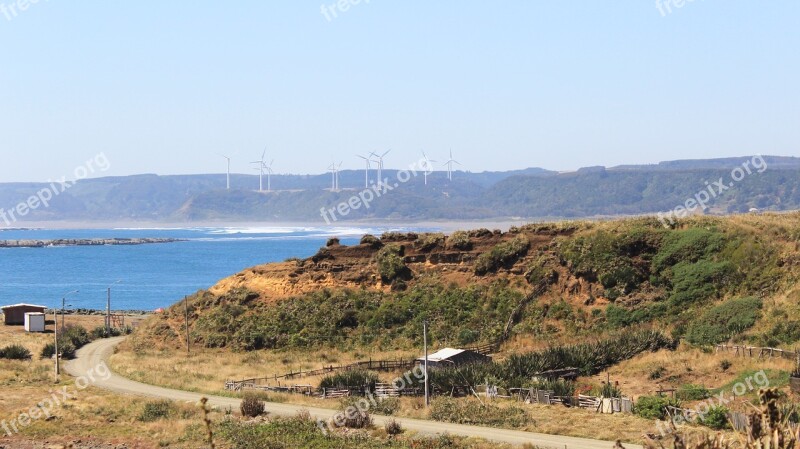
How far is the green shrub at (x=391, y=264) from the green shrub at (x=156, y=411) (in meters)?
29.2

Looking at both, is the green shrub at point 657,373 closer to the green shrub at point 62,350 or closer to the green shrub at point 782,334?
the green shrub at point 782,334

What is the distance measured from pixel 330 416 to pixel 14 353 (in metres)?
30.8

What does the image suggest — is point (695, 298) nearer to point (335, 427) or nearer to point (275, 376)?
point (275, 376)

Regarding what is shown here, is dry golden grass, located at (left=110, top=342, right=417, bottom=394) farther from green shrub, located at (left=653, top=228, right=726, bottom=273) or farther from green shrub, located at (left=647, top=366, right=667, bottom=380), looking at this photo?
green shrub, located at (left=653, top=228, right=726, bottom=273)

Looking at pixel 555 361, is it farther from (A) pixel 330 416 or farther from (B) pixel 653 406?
(A) pixel 330 416

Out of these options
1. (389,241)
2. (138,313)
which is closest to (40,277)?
(138,313)

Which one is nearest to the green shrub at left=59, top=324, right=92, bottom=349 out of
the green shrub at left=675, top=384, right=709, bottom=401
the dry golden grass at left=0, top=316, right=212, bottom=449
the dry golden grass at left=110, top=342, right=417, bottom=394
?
the dry golden grass at left=110, top=342, right=417, bottom=394

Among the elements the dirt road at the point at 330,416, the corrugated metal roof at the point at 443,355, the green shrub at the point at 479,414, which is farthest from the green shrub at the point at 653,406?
the corrugated metal roof at the point at 443,355

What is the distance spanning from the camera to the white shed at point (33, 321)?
7869cm

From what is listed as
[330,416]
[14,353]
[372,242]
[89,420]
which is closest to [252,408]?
[330,416]

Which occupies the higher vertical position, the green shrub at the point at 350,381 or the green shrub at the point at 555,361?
the green shrub at the point at 555,361

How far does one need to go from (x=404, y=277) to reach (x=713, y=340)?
25.8 metres

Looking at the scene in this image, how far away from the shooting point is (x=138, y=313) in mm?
110938

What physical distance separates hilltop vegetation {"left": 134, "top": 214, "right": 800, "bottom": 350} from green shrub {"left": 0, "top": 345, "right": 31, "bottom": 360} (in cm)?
859
